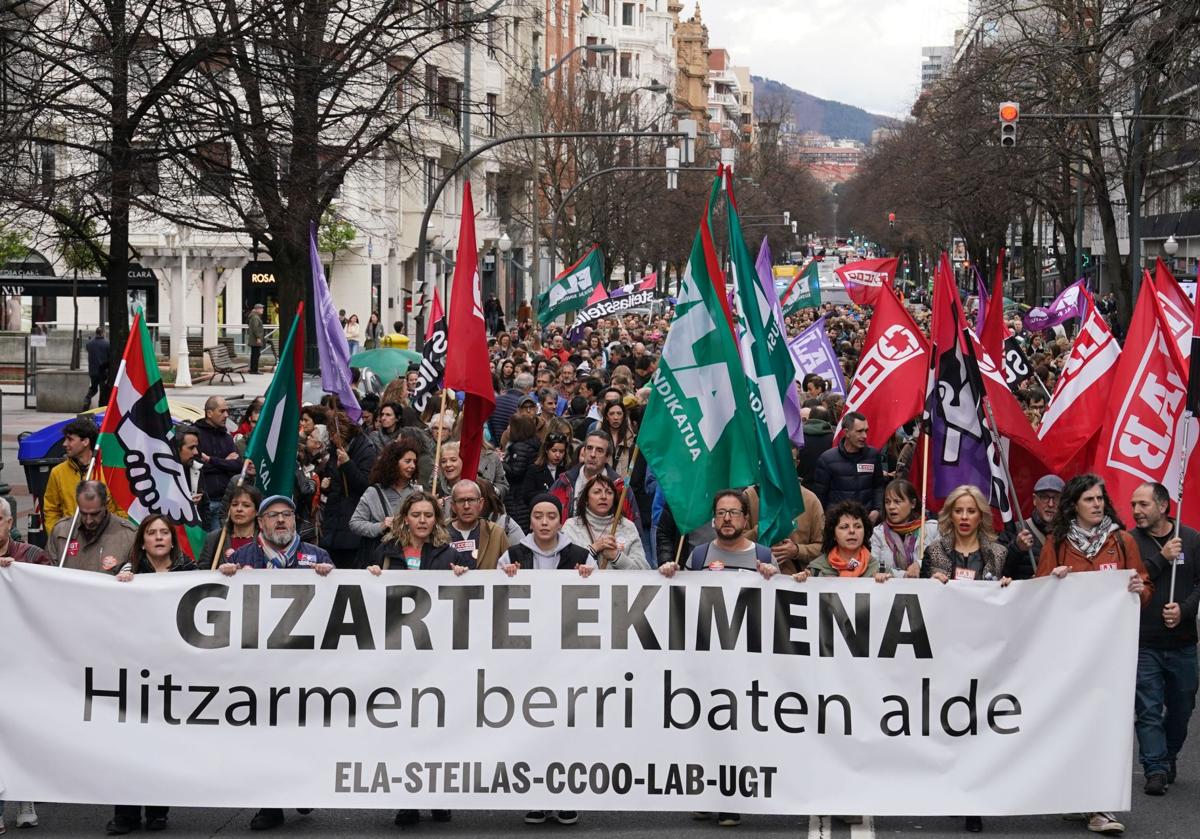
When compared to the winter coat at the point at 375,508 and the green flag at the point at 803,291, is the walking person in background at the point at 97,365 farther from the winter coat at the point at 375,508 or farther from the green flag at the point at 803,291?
the winter coat at the point at 375,508

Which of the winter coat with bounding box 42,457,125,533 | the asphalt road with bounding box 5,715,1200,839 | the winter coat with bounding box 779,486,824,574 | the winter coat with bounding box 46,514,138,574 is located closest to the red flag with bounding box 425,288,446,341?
the winter coat with bounding box 42,457,125,533

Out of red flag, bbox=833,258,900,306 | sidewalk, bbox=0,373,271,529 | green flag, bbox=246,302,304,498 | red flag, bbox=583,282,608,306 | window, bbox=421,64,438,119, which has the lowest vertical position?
sidewalk, bbox=0,373,271,529

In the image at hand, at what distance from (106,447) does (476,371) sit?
1949 mm

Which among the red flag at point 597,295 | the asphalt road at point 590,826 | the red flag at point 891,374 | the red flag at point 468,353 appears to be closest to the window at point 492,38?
the red flag at point 597,295

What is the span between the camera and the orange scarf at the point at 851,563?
8391 millimetres

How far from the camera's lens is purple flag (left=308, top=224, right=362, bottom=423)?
14.0 meters

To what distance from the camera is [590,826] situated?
7879 millimetres

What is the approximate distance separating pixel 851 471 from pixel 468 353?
2965 millimetres

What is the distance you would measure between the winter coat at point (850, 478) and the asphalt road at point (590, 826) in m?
4.01

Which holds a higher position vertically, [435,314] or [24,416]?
[435,314]

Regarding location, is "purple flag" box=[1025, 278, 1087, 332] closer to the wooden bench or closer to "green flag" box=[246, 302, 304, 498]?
"green flag" box=[246, 302, 304, 498]

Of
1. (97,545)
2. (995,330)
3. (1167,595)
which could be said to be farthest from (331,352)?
(1167,595)

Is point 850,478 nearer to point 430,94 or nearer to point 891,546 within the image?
point 891,546

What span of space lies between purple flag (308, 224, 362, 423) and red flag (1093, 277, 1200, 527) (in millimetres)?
5998
